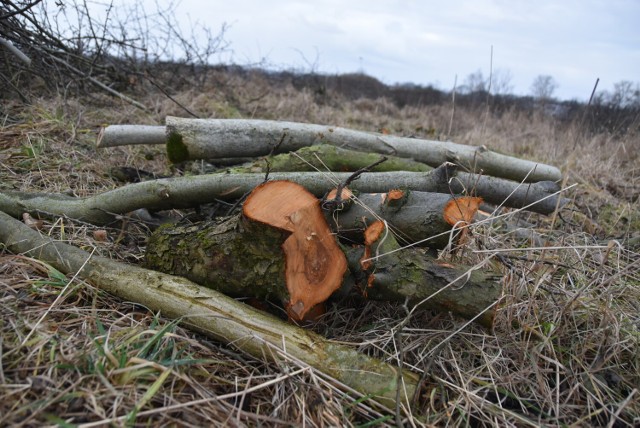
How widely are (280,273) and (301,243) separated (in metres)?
0.17

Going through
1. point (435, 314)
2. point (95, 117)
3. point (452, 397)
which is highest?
point (95, 117)

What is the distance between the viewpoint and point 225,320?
1.91m

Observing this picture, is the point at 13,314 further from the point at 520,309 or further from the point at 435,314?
the point at 520,309

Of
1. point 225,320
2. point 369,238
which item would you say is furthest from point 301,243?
point 225,320

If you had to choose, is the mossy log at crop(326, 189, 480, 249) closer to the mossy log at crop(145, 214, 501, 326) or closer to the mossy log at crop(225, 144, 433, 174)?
the mossy log at crop(145, 214, 501, 326)

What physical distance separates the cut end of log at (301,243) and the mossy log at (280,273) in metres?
0.05

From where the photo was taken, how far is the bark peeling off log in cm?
178

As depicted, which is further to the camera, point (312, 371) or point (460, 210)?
point (460, 210)

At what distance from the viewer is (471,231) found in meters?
2.38

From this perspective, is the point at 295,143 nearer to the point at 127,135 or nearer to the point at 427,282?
the point at 127,135

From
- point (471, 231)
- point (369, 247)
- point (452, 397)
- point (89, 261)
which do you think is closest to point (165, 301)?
point (89, 261)

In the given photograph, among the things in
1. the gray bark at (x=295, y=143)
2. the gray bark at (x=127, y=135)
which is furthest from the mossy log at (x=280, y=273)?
the gray bark at (x=127, y=135)

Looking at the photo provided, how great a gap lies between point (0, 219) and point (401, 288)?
2.32 metres

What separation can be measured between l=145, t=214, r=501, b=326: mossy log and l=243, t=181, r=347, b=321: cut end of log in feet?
0.17
